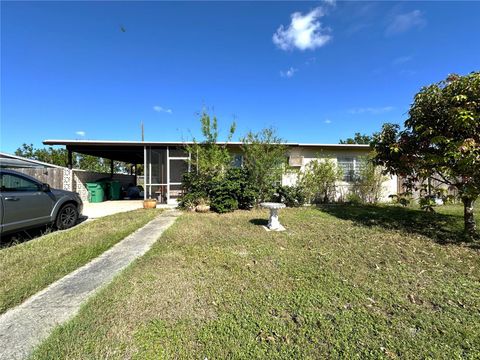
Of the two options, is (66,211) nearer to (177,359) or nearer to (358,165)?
(177,359)

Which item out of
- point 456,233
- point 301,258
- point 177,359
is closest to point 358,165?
point 456,233

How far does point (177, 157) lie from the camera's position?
1103cm

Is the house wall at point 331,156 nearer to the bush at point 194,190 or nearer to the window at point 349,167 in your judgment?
the window at point 349,167

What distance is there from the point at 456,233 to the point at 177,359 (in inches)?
272

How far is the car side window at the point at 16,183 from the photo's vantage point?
4840 millimetres

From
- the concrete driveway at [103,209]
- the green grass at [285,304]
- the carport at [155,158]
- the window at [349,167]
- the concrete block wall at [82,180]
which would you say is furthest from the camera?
the window at [349,167]

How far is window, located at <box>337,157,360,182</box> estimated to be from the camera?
12055 mm

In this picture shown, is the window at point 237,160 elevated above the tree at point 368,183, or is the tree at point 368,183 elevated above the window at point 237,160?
the window at point 237,160

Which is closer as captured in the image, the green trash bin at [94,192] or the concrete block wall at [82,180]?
the concrete block wall at [82,180]

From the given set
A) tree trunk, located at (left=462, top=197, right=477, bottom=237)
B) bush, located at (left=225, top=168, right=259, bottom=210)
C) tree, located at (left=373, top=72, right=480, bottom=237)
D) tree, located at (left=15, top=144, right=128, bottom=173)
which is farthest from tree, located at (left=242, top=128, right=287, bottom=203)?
tree, located at (left=15, top=144, right=128, bottom=173)

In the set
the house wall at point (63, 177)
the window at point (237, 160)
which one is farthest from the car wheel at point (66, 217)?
the window at point (237, 160)

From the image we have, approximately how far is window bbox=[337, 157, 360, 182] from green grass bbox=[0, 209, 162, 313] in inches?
400

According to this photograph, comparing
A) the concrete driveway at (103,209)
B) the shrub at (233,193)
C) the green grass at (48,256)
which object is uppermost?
the shrub at (233,193)

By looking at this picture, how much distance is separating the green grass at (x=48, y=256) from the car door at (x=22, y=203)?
1.47ft
